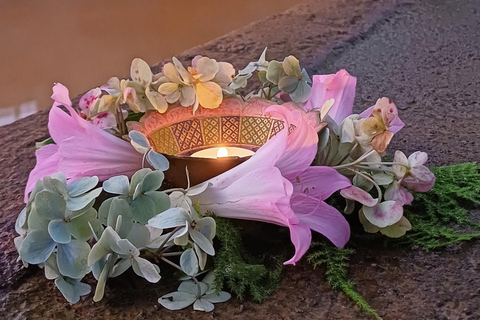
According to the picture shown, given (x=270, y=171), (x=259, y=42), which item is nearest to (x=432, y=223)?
(x=270, y=171)

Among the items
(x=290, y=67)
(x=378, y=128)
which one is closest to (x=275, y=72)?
(x=290, y=67)

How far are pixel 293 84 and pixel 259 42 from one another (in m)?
0.53

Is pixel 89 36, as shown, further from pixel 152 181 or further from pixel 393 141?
pixel 152 181

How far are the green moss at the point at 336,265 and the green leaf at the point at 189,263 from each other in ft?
0.33

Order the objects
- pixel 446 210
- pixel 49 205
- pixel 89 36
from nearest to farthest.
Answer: pixel 49 205 → pixel 446 210 → pixel 89 36

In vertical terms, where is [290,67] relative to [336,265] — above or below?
above

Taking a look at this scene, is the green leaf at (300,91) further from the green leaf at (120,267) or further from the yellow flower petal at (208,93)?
the green leaf at (120,267)

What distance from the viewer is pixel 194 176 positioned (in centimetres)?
48

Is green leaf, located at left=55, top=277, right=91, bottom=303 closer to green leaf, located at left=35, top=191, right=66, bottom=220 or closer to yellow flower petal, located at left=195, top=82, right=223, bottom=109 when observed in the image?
green leaf, located at left=35, top=191, right=66, bottom=220

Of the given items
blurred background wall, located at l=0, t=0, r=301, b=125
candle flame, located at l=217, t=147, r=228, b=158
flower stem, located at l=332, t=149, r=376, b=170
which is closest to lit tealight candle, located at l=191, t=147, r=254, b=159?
candle flame, located at l=217, t=147, r=228, b=158

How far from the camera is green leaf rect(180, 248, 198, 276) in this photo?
0.43 metres

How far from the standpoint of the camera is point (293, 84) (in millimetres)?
565

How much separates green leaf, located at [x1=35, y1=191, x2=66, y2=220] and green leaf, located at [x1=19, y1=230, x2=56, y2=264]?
13 mm

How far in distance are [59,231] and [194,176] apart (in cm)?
12
